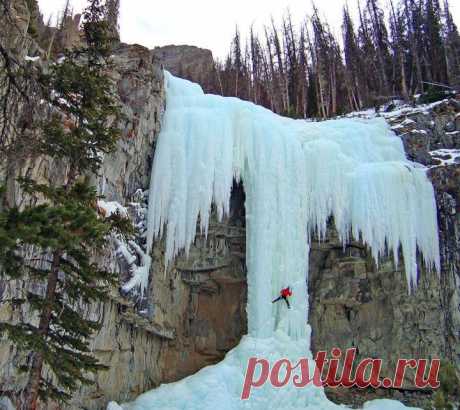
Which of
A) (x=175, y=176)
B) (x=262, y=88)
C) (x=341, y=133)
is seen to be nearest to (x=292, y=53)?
(x=262, y=88)

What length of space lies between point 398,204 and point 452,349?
3.71 meters

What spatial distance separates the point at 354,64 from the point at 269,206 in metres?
13.3

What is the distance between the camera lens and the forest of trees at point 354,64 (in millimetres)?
19453

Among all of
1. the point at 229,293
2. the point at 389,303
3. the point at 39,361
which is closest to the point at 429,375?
the point at 389,303

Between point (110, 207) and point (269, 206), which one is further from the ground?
point (269, 206)

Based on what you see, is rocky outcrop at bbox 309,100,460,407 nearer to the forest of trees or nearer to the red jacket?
the red jacket

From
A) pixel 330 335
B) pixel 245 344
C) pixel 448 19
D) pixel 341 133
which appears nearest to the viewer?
pixel 245 344

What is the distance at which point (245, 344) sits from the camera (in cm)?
950

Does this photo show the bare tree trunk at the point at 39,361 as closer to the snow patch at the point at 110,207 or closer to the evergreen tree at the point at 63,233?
the evergreen tree at the point at 63,233

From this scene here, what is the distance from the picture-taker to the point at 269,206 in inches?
412

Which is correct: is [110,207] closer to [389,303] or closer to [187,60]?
[389,303]

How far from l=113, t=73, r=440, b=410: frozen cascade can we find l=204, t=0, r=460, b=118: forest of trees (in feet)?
24.4

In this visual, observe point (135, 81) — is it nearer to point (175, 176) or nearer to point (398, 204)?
point (175, 176)

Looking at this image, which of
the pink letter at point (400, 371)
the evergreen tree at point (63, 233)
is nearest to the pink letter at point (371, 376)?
the pink letter at point (400, 371)
